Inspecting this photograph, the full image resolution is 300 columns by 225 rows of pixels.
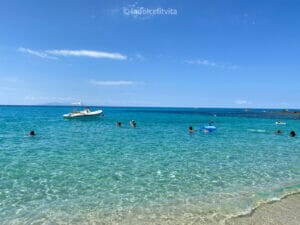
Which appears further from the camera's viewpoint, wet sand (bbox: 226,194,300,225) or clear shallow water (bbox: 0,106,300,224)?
clear shallow water (bbox: 0,106,300,224)

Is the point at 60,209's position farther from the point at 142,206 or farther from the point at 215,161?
the point at 215,161

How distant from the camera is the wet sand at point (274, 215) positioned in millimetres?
7960

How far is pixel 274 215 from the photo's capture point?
27.8ft

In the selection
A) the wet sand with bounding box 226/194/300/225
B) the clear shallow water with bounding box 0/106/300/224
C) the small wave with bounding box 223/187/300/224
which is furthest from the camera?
the clear shallow water with bounding box 0/106/300/224

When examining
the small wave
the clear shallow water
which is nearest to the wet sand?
the small wave

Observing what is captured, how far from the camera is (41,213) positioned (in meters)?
8.62

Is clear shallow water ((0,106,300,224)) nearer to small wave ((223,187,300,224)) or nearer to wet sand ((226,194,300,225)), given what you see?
small wave ((223,187,300,224))

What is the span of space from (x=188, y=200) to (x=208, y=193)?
1.22m

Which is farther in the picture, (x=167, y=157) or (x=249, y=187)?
(x=167, y=157)

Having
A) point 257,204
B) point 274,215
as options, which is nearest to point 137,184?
point 257,204

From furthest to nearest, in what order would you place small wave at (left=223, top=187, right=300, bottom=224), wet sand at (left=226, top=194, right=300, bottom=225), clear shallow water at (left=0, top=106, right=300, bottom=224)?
clear shallow water at (left=0, top=106, right=300, bottom=224) → small wave at (left=223, top=187, right=300, bottom=224) → wet sand at (left=226, top=194, right=300, bottom=225)

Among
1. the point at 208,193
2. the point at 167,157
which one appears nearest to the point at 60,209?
the point at 208,193

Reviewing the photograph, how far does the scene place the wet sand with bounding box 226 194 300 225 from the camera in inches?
313

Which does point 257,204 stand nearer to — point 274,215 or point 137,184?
point 274,215
